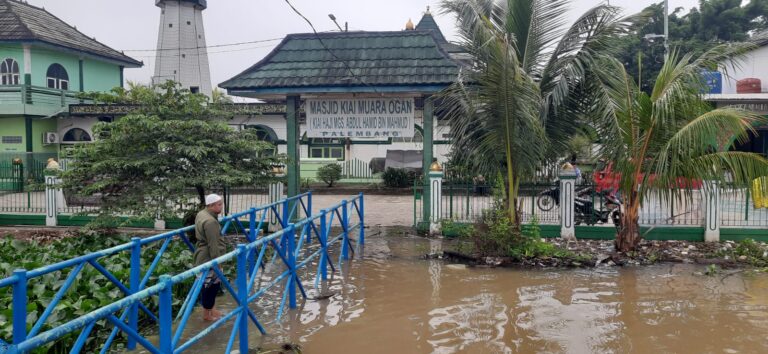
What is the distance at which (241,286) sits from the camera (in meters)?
5.30

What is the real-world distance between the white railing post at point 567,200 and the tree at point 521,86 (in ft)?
2.50

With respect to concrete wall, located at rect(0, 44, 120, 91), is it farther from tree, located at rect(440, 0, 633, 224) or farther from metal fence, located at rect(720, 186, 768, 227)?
metal fence, located at rect(720, 186, 768, 227)

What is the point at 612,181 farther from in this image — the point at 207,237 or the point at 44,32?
the point at 44,32

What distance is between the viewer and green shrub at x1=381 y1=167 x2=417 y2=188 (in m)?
24.5

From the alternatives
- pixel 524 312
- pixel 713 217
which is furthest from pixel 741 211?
pixel 524 312

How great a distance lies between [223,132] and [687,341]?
8.16 metres

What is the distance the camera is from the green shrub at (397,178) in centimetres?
2450

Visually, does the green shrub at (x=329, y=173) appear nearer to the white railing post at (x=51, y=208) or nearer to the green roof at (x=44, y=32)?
the green roof at (x=44, y=32)

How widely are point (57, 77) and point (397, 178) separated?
1636cm

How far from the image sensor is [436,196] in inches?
480

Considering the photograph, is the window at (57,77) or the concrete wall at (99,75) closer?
the window at (57,77)

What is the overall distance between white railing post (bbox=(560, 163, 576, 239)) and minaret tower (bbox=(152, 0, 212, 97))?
1068 inches

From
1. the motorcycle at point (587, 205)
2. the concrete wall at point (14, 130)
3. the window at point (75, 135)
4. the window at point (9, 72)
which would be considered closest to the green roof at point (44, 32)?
the window at point (9, 72)

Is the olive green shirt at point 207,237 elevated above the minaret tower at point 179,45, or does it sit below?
below
